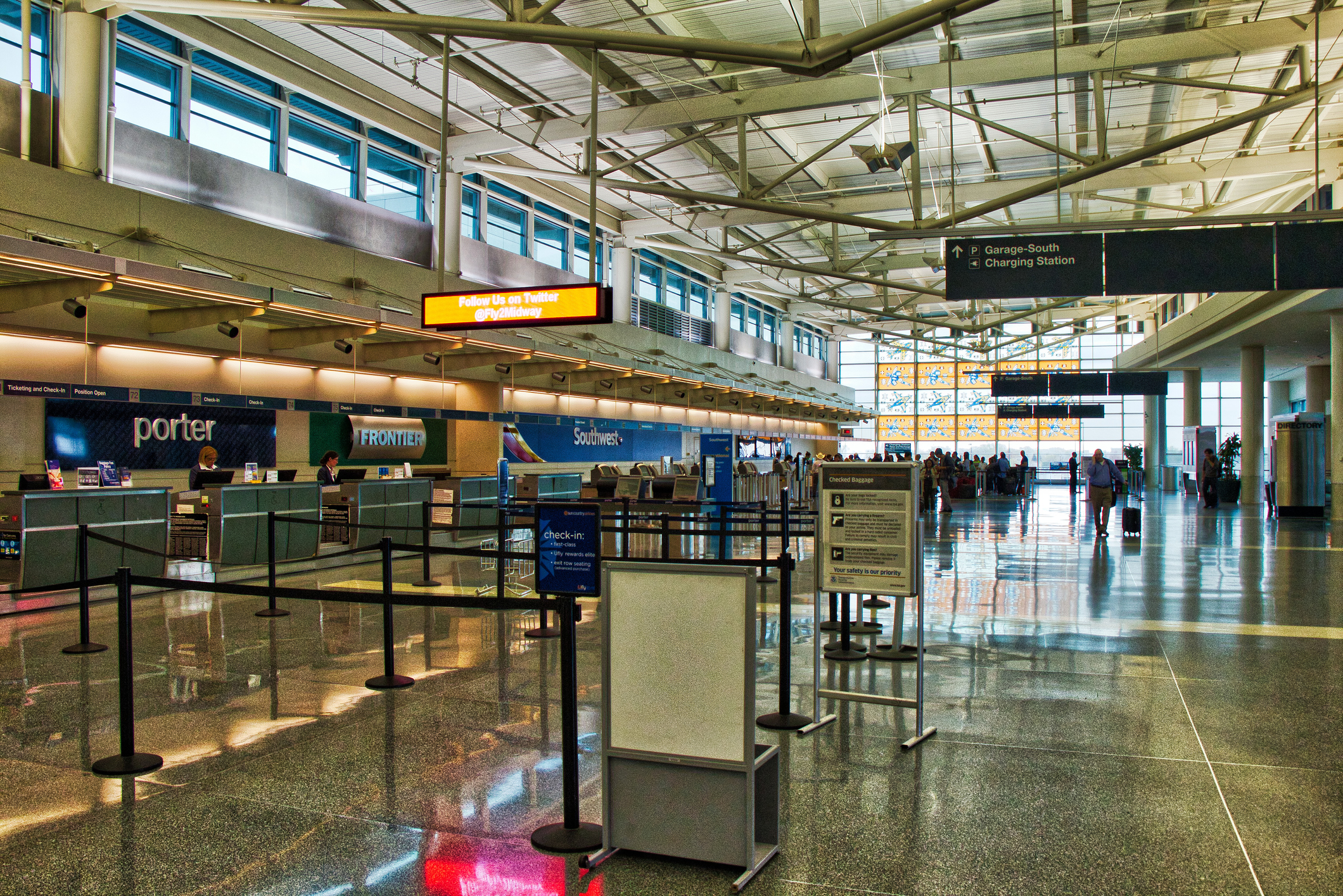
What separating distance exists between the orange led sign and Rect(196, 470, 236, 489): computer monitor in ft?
13.9

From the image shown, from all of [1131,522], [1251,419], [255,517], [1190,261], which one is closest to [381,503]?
[255,517]

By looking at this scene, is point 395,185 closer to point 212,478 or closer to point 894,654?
point 212,478

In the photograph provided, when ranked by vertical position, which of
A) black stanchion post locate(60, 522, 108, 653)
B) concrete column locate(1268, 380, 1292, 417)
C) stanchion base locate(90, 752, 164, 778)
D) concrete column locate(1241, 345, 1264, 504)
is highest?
concrete column locate(1268, 380, 1292, 417)

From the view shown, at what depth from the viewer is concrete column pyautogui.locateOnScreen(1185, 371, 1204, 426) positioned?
35.2 m

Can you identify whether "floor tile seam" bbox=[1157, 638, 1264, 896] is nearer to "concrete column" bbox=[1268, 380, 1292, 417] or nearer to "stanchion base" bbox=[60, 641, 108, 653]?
"stanchion base" bbox=[60, 641, 108, 653]

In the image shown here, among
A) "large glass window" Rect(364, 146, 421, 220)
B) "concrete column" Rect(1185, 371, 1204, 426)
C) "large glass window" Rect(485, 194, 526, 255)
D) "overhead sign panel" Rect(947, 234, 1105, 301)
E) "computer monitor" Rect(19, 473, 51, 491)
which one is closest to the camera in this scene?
"computer monitor" Rect(19, 473, 51, 491)

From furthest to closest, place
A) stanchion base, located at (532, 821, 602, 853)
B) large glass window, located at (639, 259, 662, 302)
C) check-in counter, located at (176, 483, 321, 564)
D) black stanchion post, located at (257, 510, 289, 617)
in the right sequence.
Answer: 1. large glass window, located at (639, 259, 662, 302)
2. check-in counter, located at (176, 483, 321, 564)
3. black stanchion post, located at (257, 510, 289, 617)
4. stanchion base, located at (532, 821, 602, 853)

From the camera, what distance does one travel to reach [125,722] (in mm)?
4629

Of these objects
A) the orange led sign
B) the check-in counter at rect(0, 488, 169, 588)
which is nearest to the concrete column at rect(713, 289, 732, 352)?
the orange led sign

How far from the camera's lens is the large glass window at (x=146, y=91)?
11.9 meters

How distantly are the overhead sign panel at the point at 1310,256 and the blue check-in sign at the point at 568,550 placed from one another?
11.0m

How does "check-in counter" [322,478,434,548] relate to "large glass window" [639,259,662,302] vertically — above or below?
below

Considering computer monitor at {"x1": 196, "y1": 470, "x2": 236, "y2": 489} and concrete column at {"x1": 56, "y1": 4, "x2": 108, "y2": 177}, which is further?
computer monitor at {"x1": 196, "y1": 470, "x2": 236, "y2": 489}

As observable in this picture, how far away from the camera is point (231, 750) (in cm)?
480
